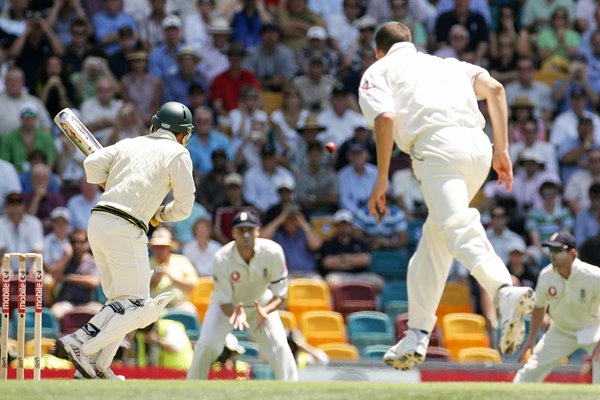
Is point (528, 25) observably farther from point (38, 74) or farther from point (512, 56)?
point (38, 74)

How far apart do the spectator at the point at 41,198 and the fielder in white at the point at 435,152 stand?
23.7 feet

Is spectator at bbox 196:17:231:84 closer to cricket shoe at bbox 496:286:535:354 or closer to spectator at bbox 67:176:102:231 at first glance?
spectator at bbox 67:176:102:231

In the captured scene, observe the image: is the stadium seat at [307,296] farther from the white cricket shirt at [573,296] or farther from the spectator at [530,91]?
the spectator at [530,91]

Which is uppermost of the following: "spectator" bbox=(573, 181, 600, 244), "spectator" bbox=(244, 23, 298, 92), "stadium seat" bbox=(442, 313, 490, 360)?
"spectator" bbox=(244, 23, 298, 92)

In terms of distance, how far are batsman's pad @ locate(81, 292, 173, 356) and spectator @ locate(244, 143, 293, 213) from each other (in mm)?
7204

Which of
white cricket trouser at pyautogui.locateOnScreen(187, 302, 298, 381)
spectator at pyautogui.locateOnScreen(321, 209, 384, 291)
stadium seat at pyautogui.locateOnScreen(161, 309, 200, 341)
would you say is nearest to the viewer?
white cricket trouser at pyautogui.locateOnScreen(187, 302, 298, 381)

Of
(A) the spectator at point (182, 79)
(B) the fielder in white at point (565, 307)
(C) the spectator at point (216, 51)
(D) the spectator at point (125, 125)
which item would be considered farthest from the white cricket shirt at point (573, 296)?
(C) the spectator at point (216, 51)

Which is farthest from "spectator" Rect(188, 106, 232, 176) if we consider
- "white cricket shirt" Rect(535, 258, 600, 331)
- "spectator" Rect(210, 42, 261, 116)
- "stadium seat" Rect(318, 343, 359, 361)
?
"white cricket shirt" Rect(535, 258, 600, 331)

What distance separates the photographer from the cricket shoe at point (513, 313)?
859cm

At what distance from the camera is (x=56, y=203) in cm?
1614

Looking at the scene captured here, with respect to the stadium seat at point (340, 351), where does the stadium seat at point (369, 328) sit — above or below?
above

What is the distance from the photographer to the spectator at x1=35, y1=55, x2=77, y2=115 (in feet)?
56.6

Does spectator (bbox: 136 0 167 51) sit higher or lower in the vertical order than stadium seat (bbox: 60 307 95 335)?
higher

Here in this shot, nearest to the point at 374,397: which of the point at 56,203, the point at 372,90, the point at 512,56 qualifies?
the point at 372,90
